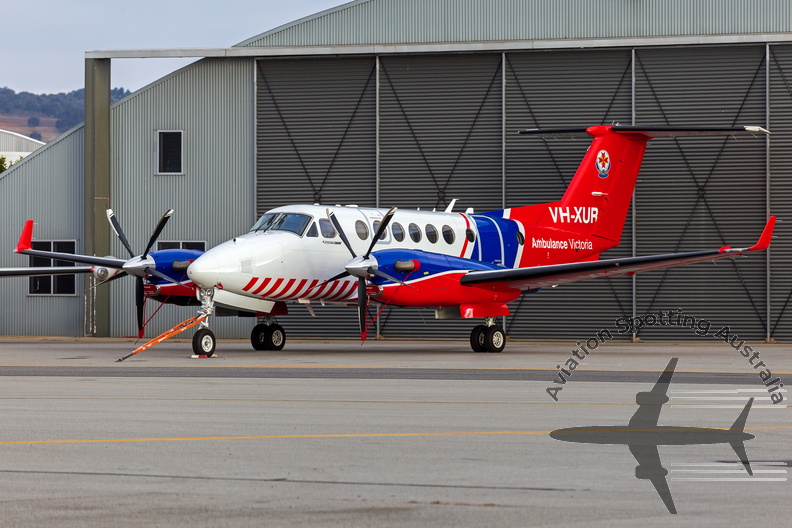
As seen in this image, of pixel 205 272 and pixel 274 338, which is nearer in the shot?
pixel 205 272

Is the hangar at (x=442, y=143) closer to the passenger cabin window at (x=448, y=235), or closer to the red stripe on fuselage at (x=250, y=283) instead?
the passenger cabin window at (x=448, y=235)

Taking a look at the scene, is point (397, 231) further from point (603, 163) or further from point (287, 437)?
point (287, 437)

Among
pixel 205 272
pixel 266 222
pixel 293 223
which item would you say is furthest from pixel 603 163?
pixel 205 272

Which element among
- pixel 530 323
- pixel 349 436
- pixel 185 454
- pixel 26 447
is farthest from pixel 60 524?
pixel 530 323

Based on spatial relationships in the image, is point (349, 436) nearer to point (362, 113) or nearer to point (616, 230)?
point (616, 230)

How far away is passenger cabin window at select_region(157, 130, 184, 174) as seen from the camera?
3494 centimetres

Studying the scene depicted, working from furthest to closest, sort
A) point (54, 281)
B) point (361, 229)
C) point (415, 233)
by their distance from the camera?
point (54, 281) → point (415, 233) → point (361, 229)

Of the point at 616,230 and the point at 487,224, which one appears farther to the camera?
the point at 616,230

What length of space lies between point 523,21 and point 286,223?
1327 cm

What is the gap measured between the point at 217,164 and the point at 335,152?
4.08m

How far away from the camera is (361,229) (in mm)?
25047

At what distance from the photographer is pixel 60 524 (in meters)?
6.36

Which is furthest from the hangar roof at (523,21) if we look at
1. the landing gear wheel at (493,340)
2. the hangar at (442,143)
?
the landing gear wheel at (493,340)

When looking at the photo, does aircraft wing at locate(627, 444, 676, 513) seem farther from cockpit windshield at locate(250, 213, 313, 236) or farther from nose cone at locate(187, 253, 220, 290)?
cockpit windshield at locate(250, 213, 313, 236)
